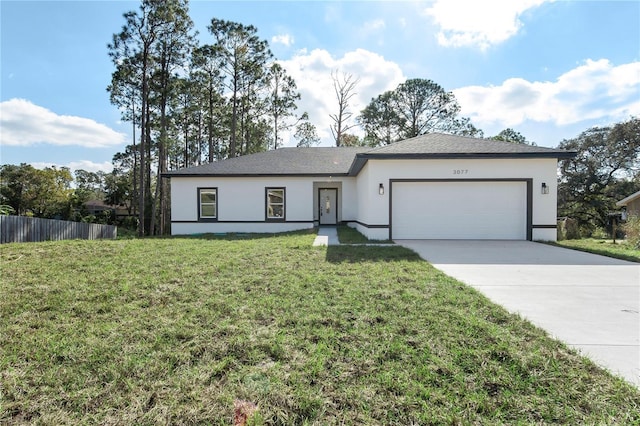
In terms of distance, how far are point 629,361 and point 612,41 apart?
10986mm

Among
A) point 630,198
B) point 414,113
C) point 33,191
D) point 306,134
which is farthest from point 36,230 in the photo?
point 414,113

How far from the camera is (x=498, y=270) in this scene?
5.52 m

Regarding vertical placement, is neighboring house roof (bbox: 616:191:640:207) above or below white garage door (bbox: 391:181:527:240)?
above

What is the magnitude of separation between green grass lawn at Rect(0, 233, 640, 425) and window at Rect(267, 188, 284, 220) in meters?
8.77

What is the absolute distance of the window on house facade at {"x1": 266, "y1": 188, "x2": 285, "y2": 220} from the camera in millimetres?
13227

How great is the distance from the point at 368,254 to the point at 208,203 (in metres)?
8.90

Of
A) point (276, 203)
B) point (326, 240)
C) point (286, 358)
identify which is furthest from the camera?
point (276, 203)

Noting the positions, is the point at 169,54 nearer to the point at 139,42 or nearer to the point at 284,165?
the point at 139,42

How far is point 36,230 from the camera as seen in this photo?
32.8 feet

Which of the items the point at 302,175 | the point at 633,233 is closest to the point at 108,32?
the point at 302,175

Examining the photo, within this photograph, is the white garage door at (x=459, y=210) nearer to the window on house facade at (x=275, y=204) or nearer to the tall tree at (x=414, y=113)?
the window on house facade at (x=275, y=204)

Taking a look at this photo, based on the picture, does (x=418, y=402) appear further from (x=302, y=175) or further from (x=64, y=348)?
(x=302, y=175)

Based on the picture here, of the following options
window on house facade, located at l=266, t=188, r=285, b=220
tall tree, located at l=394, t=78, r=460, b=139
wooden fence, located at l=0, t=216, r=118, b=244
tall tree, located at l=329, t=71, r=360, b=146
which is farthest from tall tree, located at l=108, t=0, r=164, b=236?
tall tree, located at l=394, t=78, r=460, b=139

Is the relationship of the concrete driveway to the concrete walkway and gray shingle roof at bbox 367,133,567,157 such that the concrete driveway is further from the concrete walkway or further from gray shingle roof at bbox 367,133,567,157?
gray shingle roof at bbox 367,133,567,157
